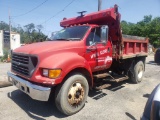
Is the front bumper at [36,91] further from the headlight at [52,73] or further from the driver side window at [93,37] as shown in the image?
the driver side window at [93,37]

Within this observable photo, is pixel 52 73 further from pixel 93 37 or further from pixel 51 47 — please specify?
pixel 93 37

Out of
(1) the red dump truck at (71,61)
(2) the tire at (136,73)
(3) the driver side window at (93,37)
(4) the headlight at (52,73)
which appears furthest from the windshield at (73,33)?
(2) the tire at (136,73)

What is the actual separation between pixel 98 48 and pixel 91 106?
176 centimetres

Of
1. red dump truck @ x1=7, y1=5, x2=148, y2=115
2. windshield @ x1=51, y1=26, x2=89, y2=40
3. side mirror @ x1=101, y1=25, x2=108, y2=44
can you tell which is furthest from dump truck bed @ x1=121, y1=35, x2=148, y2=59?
windshield @ x1=51, y1=26, x2=89, y2=40

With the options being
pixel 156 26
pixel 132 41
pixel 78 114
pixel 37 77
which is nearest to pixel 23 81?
pixel 37 77

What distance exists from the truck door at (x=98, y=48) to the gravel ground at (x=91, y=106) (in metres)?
1.04

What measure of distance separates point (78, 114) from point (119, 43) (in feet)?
10.5

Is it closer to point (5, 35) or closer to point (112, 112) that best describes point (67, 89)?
point (112, 112)

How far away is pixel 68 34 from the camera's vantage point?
597 cm

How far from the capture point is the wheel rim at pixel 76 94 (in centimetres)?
460

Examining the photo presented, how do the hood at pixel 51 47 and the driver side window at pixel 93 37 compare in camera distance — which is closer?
the hood at pixel 51 47

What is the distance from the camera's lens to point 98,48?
5.80 meters

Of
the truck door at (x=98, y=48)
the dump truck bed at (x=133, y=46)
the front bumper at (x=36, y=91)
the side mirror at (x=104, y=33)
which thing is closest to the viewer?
the front bumper at (x=36, y=91)

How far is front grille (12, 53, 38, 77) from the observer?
14.5 ft
